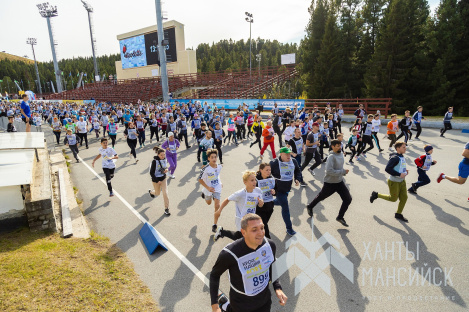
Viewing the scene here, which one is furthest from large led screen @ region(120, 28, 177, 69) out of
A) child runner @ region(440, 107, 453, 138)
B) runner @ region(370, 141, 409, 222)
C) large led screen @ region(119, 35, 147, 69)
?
runner @ region(370, 141, 409, 222)

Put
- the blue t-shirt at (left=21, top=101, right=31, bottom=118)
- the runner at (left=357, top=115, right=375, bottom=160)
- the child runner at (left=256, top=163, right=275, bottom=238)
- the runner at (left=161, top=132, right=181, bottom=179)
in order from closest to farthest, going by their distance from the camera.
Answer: the child runner at (left=256, top=163, right=275, bottom=238) < the runner at (left=161, top=132, right=181, bottom=179) < the blue t-shirt at (left=21, top=101, right=31, bottom=118) < the runner at (left=357, top=115, right=375, bottom=160)

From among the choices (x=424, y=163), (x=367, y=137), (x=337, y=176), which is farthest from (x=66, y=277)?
(x=367, y=137)

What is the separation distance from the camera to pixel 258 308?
264 centimetres

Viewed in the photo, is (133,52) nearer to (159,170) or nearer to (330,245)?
(159,170)

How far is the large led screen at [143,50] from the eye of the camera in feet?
140

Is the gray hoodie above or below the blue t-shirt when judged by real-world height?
below

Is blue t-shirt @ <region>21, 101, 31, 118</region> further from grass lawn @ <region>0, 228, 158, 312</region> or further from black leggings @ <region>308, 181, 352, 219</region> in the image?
black leggings @ <region>308, 181, 352, 219</region>

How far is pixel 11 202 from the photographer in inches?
233

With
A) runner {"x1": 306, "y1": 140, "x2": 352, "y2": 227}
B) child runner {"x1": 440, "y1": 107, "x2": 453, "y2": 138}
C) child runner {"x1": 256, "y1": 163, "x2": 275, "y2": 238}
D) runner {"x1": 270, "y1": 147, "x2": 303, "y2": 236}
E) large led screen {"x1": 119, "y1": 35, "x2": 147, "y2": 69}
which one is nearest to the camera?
child runner {"x1": 256, "y1": 163, "x2": 275, "y2": 238}

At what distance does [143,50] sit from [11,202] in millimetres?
48077

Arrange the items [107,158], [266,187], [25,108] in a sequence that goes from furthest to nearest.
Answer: [25,108] → [107,158] → [266,187]

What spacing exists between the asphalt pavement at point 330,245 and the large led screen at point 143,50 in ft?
129

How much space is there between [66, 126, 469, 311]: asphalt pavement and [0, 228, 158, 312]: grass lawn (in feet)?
1.07

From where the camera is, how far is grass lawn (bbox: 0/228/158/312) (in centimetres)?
370
